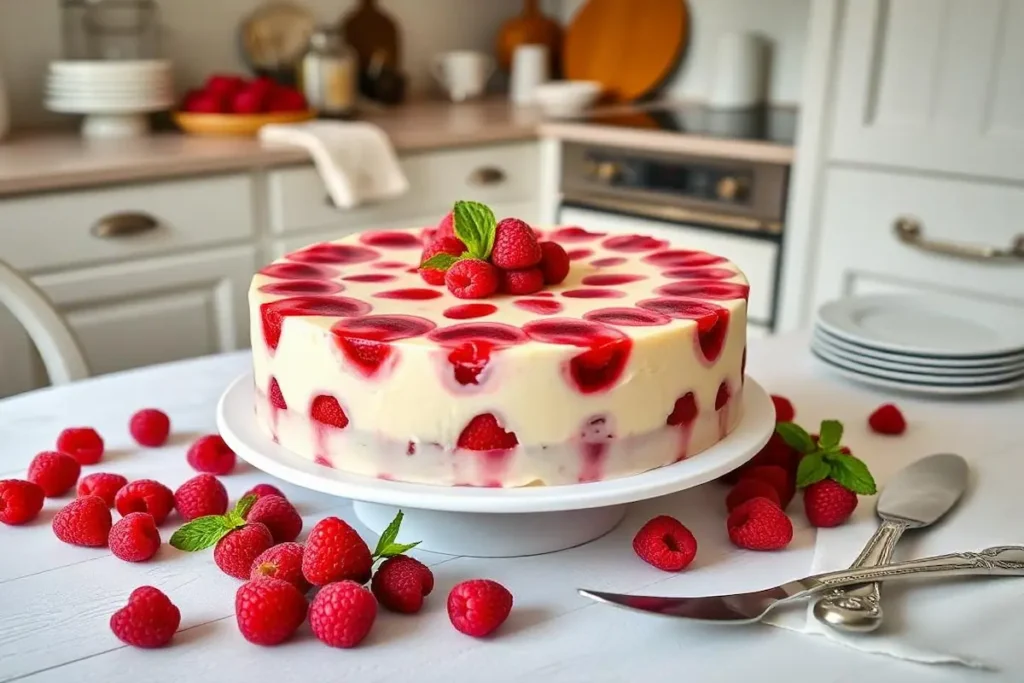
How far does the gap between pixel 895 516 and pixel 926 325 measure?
48cm

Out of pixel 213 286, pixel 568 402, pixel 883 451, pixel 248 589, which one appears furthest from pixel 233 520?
pixel 213 286

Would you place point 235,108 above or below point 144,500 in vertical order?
above

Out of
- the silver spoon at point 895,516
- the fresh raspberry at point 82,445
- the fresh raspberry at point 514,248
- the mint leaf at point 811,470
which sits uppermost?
the fresh raspberry at point 514,248

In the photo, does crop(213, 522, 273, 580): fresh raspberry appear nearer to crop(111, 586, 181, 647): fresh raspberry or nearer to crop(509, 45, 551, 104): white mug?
crop(111, 586, 181, 647): fresh raspberry

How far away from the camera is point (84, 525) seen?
83cm

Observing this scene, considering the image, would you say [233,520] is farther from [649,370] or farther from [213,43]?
[213,43]

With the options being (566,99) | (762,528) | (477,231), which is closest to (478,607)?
(762,528)

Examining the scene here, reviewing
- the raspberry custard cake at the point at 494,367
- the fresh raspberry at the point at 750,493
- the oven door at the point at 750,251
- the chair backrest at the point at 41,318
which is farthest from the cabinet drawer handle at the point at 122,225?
the fresh raspberry at the point at 750,493

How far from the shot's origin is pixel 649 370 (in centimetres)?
85

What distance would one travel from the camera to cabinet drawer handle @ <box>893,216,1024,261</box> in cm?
202

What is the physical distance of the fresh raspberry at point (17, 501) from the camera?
865 millimetres

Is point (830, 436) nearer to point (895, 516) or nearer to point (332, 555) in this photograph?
point (895, 516)

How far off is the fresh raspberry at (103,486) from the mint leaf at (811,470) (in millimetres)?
571

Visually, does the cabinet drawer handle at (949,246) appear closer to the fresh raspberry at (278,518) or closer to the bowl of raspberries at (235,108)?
the bowl of raspberries at (235,108)
